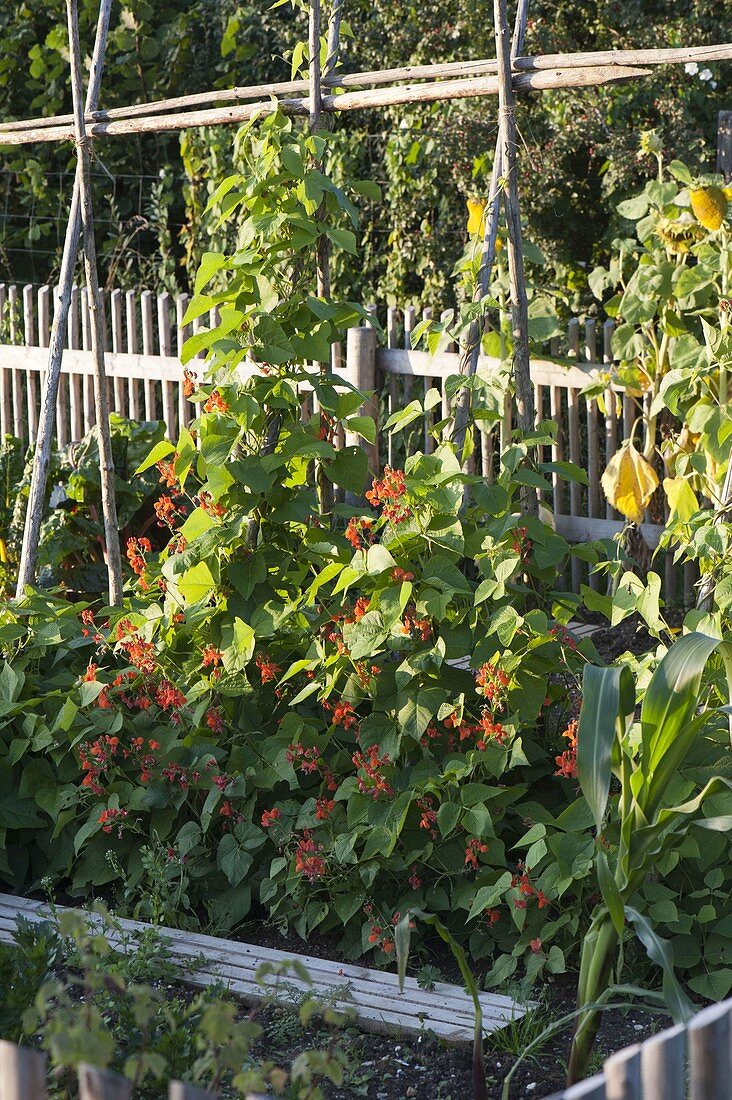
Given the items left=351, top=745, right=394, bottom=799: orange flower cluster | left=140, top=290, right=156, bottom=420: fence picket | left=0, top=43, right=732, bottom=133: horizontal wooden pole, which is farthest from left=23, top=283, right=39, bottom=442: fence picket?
left=351, top=745, right=394, bottom=799: orange flower cluster

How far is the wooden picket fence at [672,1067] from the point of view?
4.66ft

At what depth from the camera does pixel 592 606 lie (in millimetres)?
3393

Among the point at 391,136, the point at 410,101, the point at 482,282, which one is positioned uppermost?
the point at 391,136

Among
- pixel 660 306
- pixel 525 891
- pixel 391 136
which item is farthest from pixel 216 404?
pixel 391 136

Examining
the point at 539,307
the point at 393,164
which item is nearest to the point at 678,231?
the point at 539,307

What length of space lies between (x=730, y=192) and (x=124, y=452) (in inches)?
111

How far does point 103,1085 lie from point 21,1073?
0.12 metres

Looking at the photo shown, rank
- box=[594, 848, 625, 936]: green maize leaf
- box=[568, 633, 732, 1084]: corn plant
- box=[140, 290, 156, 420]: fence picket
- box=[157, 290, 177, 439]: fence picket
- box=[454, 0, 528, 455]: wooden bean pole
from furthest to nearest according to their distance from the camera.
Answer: box=[140, 290, 156, 420]: fence picket < box=[157, 290, 177, 439]: fence picket < box=[454, 0, 528, 455]: wooden bean pole < box=[568, 633, 732, 1084]: corn plant < box=[594, 848, 625, 936]: green maize leaf

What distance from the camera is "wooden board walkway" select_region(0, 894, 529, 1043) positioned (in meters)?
2.72

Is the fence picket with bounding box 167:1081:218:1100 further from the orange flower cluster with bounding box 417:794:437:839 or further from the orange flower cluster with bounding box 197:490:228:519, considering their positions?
the orange flower cluster with bounding box 197:490:228:519

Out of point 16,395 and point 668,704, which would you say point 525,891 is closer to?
point 668,704

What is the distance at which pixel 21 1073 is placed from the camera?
1.44 meters

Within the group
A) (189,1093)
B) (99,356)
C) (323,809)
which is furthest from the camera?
(99,356)

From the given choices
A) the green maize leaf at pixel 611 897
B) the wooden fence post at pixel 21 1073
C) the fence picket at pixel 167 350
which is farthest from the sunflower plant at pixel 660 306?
the wooden fence post at pixel 21 1073
